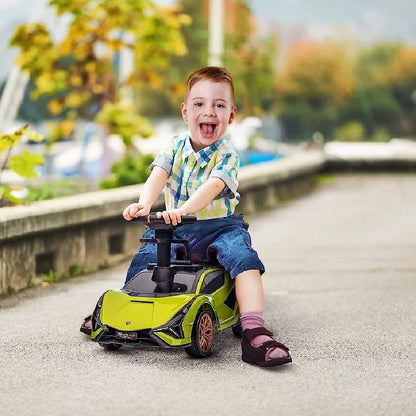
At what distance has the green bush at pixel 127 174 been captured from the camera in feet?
37.4

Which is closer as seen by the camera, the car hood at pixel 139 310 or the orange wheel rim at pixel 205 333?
the car hood at pixel 139 310

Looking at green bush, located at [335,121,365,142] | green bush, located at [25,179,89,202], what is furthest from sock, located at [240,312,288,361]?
green bush, located at [335,121,365,142]

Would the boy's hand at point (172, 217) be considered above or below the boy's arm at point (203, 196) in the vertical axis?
below

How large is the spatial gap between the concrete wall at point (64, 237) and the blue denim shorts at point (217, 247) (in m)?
1.70

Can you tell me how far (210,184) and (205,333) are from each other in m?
0.78

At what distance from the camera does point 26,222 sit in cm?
745

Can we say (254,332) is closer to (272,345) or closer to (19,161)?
(272,345)

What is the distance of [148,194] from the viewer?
18.5ft

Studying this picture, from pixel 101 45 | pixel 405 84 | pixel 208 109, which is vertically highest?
pixel 405 84

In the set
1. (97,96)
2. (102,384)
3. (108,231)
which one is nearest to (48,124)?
(97,96)

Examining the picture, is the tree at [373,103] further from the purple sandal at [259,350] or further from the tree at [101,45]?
the purple sandal at [259,350]

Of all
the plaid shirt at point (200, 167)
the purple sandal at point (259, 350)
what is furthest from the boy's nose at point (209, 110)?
the purple sandal at point (259, 350)

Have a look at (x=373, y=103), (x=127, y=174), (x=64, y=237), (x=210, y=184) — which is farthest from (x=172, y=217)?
(x=373, y=103)

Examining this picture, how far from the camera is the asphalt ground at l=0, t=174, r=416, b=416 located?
4504 mm
